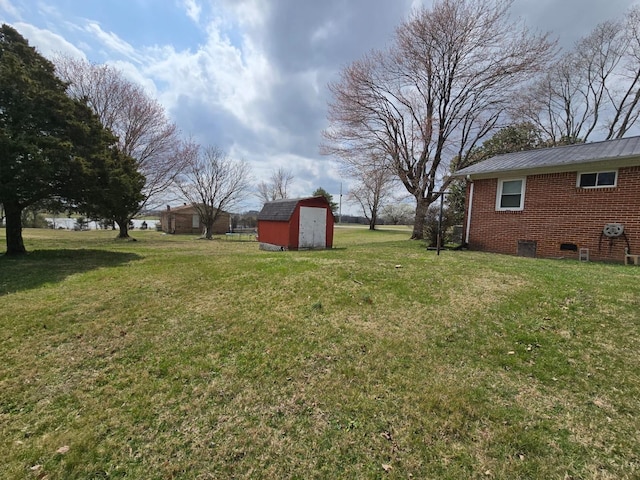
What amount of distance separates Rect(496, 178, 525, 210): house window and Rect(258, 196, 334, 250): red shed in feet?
22.8

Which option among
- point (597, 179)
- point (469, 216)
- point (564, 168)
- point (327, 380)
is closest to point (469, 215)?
point (469, 216)

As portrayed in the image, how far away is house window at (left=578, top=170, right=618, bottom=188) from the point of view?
339 inches

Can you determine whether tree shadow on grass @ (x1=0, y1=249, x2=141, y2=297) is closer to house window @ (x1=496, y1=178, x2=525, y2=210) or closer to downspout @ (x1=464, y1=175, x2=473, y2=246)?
downspout @ (x1=464, y1=175, x2=473, y2=246)

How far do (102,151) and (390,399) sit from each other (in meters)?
11.9

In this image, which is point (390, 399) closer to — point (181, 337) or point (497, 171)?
point (181, 337)

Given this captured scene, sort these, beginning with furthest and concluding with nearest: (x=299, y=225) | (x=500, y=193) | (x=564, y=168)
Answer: (x=299, y=225) → (x=500, y=193) → (x=564, y=168)

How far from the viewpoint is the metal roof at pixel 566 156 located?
835 cm

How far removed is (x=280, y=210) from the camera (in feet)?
44.8

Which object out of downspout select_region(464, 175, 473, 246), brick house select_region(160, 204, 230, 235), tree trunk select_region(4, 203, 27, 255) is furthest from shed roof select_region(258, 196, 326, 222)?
brick house select_region(160, 204, 230, 235)

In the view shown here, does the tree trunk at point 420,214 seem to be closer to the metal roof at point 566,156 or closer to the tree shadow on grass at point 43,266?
the metal roof at point 566,156

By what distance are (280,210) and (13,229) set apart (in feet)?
30.3

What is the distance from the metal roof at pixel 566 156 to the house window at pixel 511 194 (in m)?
0.63

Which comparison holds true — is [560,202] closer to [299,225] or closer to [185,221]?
[299,225]

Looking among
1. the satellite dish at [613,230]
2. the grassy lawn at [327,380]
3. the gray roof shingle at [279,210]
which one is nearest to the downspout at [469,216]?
the satellite dish at [613,230]
